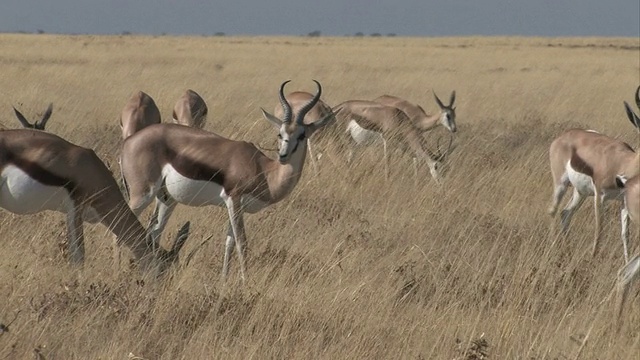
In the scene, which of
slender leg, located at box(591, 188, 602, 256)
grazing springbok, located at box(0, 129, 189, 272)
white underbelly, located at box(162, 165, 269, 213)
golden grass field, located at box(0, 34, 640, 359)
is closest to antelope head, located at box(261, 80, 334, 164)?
white underbelly, located at box(162, 165, 269, 213)

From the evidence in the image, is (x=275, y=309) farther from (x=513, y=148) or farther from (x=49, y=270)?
(x=513, y=148)

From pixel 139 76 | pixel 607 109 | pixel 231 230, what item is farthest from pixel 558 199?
pixel 139 76

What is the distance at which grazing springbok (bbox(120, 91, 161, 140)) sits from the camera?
10.9 meters

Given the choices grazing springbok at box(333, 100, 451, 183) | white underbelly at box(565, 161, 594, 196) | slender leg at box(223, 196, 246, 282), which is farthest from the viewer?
grazing springbok at box(333, 100, 451, 183)

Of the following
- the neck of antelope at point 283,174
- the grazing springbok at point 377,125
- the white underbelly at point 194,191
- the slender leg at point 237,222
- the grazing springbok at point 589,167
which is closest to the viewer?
the slender leg at point 237,222

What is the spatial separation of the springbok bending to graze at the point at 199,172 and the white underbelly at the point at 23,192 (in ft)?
2.92

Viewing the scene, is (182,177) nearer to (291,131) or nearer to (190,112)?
(291,131)

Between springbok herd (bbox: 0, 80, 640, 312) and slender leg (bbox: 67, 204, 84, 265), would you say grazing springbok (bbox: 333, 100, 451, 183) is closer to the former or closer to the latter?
springbok herd (bbox: 0, 80, 640, 312)

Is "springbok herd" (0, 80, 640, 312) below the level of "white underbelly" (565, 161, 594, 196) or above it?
above

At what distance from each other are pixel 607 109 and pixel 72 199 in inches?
553

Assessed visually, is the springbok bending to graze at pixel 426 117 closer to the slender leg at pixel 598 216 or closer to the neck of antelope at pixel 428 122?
the neck of antelope at pixel 428 122

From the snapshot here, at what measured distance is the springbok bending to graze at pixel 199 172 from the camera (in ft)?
22.3

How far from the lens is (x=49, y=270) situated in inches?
236

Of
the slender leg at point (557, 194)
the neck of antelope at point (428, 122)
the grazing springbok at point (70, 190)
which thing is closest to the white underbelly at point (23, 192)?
the grazing springbok at point (70, 190)
